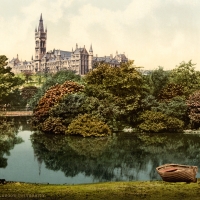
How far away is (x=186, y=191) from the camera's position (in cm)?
1220

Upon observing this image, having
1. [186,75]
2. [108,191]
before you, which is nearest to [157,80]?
[186,75]

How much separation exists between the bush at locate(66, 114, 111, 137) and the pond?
40.7 inches

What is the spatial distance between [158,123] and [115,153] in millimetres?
11748

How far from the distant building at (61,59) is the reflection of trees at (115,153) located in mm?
77590

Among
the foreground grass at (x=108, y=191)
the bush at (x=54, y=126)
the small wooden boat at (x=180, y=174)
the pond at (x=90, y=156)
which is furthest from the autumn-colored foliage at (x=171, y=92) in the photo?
the foreground grass at (x=108, y=191)

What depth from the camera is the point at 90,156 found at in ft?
67.6

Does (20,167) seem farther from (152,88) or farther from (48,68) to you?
(48,68)

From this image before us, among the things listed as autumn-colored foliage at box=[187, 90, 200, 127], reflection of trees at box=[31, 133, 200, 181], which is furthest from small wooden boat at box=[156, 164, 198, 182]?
autumn-colored foliage at box=[187, 90, 200, 127]

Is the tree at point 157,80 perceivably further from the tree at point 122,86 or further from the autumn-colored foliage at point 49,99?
the autumn-colored foliage at point 49,99

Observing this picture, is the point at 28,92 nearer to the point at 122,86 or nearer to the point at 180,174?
the point at 122,86

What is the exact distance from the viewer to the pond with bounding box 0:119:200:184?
16066 mm

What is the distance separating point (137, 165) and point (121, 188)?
5.91m

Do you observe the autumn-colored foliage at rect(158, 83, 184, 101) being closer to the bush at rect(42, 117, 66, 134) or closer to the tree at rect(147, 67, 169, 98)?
the tree at rect(147, 67, 169, 98)

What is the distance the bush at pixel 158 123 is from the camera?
3198 cm
